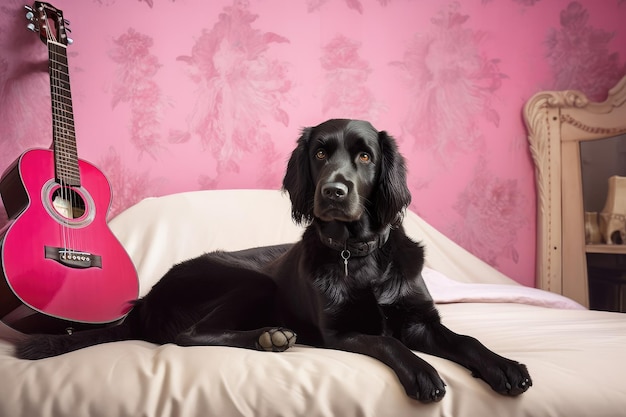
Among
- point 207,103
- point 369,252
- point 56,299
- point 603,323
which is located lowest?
point 603,323

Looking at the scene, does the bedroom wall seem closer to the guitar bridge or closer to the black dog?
the guitar bridge

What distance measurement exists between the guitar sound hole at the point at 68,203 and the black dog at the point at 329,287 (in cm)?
42

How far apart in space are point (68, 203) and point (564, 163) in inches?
99.3

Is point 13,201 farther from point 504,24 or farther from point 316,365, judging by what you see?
point 504,24

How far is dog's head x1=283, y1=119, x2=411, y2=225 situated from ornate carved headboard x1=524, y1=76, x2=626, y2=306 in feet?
6.00

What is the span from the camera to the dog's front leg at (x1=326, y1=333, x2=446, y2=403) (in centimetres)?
89

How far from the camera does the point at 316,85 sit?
267 cm

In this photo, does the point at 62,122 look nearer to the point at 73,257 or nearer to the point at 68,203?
the point at 68,203

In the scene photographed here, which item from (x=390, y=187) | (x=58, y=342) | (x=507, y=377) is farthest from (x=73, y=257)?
(x=507, y=377)

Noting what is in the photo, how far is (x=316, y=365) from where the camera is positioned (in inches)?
38.2

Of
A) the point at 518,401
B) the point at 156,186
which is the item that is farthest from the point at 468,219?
the point at 518,401

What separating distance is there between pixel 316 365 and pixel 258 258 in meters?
0.77

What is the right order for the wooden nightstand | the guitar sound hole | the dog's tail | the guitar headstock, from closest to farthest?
the dog's tail
the guitar sound hole
the guitar headstock
the wooden nightstand

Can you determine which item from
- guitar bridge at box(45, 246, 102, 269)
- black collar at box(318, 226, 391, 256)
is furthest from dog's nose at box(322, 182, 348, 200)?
guitar bridge at box(45, 246, 102, 269)
